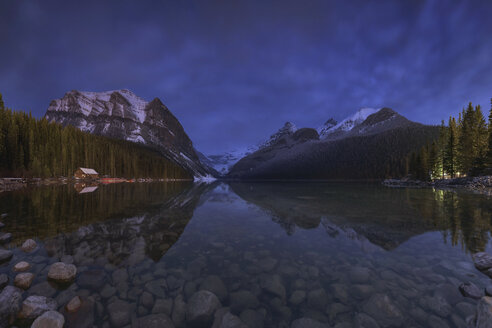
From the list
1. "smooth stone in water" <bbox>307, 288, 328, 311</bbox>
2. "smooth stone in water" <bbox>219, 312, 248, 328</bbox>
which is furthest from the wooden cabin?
"smooth stone in water" <bbox>307, 288, 328, 311</bbox>

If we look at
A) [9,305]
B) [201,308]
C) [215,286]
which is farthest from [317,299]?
[9,305]

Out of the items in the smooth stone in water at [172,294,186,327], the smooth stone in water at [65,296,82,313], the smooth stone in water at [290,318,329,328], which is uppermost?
the smooth stone in water at [65,296,82,313]

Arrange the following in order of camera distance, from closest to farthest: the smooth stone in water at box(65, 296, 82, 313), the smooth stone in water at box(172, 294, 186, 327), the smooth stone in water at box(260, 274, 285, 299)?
Result: the smooth stone in water at box(172, 294, 186, 327) < the smooth stone in water at box(65, 296, 82, 313) < the smooth stone in water at box(260, 274, 285, 299)

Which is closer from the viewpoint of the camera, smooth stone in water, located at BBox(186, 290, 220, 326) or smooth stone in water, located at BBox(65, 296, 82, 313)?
smooth stone in water, located at BBox(186, 290, 220, 326)

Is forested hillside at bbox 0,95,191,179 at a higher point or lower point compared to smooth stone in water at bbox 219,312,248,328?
higher

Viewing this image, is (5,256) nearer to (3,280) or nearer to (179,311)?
(3,280)

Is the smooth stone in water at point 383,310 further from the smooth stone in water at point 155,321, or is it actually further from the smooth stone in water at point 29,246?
the smooth stone in water at point 29,246

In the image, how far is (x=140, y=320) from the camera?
14.9ft

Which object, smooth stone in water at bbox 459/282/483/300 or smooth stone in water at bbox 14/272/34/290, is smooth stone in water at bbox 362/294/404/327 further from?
smooth stone in water at bbox 14/272/34/290

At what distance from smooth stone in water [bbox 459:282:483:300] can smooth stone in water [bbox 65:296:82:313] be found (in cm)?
1024

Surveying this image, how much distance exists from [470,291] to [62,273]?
12013 millimetres

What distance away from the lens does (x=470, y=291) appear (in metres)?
5.63

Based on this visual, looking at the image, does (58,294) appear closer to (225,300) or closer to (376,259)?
(225,300)

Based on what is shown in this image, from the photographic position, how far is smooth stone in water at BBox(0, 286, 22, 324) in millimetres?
4352
